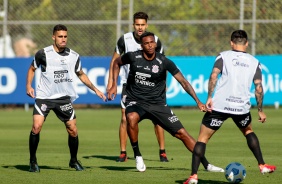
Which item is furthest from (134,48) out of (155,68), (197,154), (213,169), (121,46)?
(197,154)

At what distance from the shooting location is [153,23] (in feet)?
97.0

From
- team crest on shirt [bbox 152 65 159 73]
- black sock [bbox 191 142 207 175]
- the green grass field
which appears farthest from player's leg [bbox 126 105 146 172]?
black sock [bbox 191 142 207 175]

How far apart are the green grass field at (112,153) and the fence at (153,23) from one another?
4.65m

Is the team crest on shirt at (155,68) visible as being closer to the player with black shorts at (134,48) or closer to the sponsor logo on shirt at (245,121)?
the sponsor logo on shirt at (245,121)

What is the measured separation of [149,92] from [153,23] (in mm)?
17046

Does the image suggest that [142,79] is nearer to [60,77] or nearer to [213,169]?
[60,77]

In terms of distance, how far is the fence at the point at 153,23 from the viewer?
29.4 m

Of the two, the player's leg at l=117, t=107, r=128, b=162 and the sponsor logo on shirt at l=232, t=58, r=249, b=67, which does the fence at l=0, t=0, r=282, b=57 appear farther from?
the sponsor logo on shirt at l=232, t=58, r=249, b=67

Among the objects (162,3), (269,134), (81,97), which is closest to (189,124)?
(269,134)

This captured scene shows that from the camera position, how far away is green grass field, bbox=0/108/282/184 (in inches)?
477

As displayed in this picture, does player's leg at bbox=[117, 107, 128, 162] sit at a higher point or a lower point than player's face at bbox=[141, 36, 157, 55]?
lower

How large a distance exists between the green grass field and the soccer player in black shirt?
601 millimetres

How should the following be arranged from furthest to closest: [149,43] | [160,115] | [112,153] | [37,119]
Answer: [112,153] → [37,119] → [160,115] → [149,43]

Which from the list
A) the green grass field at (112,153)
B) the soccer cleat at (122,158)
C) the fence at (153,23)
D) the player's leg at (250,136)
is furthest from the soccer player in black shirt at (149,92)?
the fence at (153,23)
